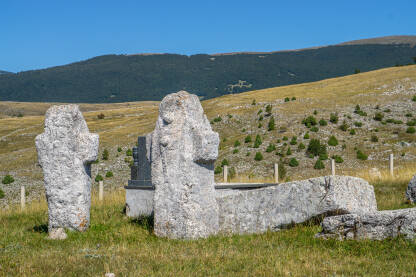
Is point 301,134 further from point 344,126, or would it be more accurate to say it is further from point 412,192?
point 412,192

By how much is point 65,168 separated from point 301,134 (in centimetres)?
3974

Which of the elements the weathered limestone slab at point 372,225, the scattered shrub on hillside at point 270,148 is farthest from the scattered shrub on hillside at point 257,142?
the weathered limestone slab at point 372,225

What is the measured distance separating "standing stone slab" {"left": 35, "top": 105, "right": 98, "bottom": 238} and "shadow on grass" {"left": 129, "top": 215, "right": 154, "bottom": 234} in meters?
1.32

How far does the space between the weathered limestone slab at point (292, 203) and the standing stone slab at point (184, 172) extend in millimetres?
417

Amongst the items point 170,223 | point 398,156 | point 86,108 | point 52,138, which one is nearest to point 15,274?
point 170,223

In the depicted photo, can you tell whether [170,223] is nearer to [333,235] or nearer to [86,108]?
[333,235]

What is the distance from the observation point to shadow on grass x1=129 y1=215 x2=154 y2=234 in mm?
11111

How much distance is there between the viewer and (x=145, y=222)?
1164cm

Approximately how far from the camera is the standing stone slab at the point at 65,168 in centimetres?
1086

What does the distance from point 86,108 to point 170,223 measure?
603 ft

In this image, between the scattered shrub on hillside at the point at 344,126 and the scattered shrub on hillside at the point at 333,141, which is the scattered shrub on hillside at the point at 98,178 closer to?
the scattered shrub on hillside at the point at 333,141

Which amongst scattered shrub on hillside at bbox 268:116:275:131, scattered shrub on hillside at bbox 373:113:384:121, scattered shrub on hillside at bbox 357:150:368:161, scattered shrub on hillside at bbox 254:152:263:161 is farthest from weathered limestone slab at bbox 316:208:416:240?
Answer: scattered shrub on hillside at bbox 373:113:384:121

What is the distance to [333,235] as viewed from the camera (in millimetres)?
8852

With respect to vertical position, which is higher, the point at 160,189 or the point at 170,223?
the point at 160,189
